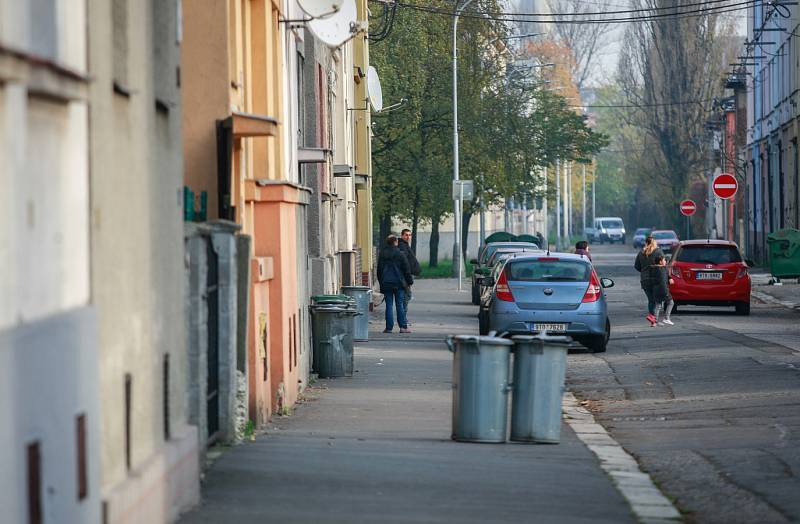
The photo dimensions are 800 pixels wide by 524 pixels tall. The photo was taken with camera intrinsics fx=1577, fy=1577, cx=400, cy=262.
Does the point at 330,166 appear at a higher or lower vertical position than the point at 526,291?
higher

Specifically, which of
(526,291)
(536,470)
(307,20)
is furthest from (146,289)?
(526,291)

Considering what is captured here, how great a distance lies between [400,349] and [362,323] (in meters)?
1.28

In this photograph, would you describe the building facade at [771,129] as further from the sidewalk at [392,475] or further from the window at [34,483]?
the window at [34,483]

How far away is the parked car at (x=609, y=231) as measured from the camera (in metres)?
120

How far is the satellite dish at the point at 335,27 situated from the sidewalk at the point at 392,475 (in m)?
4.21

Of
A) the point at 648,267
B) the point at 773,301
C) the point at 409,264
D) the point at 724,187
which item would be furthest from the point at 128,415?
the point at 724,187

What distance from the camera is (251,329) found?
1225 cm

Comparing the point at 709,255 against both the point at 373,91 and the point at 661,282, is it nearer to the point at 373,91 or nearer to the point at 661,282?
the point at 661,282

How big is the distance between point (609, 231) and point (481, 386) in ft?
361

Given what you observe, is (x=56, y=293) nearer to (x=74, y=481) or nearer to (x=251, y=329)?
(x=74, y=481)

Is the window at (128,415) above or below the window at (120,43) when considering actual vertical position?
below

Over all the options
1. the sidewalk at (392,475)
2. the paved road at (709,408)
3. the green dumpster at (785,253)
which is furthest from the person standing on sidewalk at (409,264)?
the green dumpster at (785,253)

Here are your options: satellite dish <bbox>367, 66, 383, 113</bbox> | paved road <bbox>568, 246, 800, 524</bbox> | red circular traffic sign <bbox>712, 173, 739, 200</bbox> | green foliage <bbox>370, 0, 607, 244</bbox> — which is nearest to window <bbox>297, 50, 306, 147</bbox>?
paved road <bbox>568, 246, 800, 524</bbox>

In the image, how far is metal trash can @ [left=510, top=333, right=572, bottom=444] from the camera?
38.0 ft
